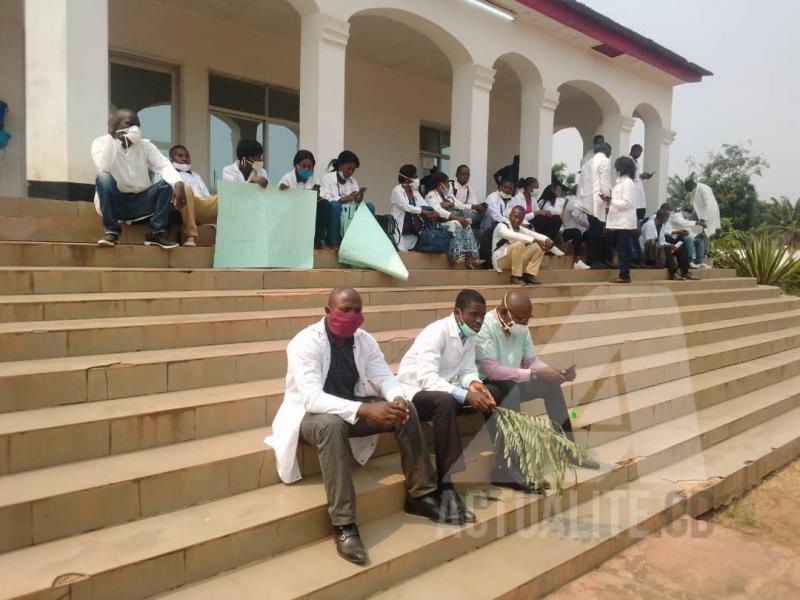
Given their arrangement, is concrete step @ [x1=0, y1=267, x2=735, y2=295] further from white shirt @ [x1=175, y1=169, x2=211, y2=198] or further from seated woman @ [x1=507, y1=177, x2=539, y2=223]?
seated woman @ [x1=507, y1=177, x2=539, y2=223]

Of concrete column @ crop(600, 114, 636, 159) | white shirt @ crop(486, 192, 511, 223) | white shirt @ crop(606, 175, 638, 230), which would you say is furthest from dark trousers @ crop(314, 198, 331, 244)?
concrete column @ crop(600, 114, 636, 159)

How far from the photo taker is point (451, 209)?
27.1 feet

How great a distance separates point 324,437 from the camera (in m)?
3.04

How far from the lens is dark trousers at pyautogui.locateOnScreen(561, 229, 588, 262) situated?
9.83 meters

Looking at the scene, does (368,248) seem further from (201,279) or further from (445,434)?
(445,434)

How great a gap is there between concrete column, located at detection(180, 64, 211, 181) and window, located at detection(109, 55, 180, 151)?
187 mm

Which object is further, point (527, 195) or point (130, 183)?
point (527, 195)

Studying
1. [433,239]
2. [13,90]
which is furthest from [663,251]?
[13,90]

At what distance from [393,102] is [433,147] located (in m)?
1.61

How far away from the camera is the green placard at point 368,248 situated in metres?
6.38

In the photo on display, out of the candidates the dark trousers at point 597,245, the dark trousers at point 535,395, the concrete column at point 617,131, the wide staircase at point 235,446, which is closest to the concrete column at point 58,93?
the wide staircase at point 235,446

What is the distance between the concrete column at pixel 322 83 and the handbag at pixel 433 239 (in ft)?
5.14

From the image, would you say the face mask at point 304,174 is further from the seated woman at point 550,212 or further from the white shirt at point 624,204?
the white shirt at point 624,204

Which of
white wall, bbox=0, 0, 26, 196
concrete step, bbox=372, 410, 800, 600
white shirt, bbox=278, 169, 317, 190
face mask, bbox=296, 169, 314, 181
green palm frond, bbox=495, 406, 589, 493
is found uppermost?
white wall, bbox=0, 0, 26, 196
